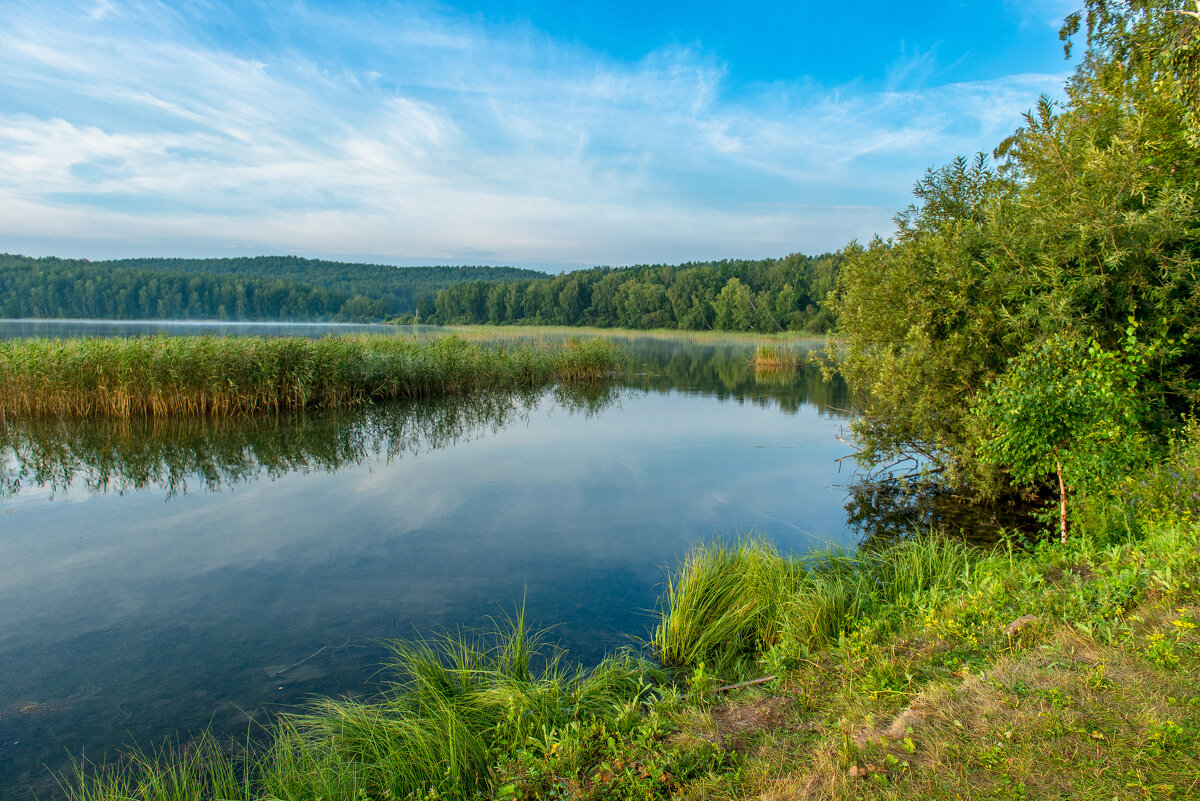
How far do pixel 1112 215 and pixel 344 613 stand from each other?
8.57 meters

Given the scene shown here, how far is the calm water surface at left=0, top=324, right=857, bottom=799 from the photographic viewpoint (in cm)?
454

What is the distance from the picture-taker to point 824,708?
344 cm

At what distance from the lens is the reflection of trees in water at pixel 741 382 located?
21.2m

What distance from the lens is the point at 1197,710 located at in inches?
105

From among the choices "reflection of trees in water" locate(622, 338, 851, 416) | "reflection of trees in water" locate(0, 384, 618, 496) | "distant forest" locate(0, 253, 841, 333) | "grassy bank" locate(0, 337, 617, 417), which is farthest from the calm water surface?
"distant forest" locate(0, 253, 841, 333)

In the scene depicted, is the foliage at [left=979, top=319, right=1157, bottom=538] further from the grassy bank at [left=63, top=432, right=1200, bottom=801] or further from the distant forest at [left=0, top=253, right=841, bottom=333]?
the distant forest at [left=0, top=253, right=841, bottom=333]

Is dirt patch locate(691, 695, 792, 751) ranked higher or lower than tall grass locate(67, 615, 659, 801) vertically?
higher

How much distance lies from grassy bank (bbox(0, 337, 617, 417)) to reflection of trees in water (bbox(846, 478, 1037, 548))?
13.4 m

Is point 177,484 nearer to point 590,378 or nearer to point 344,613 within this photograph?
point 344,613

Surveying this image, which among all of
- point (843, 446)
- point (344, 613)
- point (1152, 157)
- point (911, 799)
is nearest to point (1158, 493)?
point (1152, 157)

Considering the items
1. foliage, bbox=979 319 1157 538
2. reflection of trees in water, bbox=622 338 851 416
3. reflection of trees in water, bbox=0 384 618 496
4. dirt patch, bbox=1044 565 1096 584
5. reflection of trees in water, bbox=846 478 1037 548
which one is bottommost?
reflection of trees in water, bbox=0 384 618 496

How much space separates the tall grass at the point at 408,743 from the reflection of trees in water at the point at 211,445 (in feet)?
23.3

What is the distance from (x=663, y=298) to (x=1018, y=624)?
93.5m

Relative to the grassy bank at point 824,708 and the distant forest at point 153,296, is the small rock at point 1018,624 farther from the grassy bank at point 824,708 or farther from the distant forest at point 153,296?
the distant forest at point 153,296
